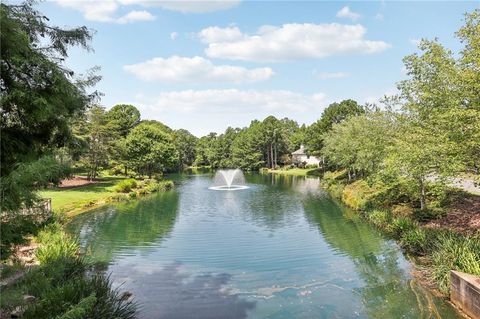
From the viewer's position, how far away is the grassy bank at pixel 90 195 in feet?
116

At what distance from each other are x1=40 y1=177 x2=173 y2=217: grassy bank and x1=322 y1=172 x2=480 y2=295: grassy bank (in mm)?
24990

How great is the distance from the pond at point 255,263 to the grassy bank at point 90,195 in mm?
2391

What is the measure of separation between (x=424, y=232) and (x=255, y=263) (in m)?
9.61

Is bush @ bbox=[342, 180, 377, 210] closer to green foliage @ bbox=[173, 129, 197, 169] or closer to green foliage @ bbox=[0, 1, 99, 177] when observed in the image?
green foliage @ bbox=[0, 1, 99, 177]

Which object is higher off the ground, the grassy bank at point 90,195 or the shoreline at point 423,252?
the grassy bank at point 90,195

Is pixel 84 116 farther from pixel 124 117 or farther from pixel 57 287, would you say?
pixel 124 117

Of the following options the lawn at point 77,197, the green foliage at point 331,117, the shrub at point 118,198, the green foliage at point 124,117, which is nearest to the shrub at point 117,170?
the green foliage at point 124,117

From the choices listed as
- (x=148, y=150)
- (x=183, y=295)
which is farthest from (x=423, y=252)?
(x=148, y=150)

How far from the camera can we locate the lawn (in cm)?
3495

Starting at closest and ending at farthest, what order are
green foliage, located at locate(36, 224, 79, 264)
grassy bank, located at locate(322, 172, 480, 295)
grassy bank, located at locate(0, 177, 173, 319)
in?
1. grassy bank, located at locate(0, 177, 173, 319)
2. grassy bank, located at locate(322, 172, 480, 295)
3. green foliage, located at locate(36, 224, 79, 264)

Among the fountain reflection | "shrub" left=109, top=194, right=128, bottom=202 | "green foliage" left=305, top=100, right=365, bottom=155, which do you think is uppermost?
"green foliage" left=305, top=100, right=365, bottom=155

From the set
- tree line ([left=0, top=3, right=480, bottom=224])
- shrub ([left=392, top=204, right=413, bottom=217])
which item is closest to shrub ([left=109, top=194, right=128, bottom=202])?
tree line ([left=0, top=3, right=480, bottom=224])

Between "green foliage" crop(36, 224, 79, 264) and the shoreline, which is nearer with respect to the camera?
the shoreline

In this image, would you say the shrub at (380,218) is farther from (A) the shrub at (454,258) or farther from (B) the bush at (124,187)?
(B) the bush at (124,187)
